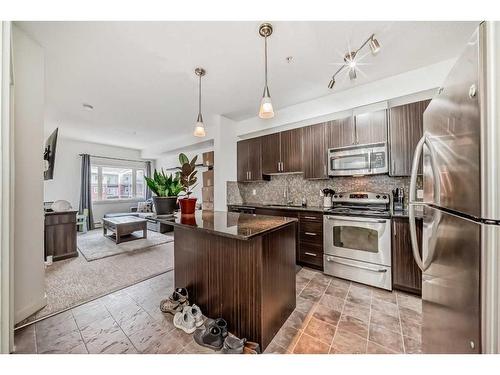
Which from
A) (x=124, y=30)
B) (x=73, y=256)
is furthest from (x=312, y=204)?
(x=73, y=256)

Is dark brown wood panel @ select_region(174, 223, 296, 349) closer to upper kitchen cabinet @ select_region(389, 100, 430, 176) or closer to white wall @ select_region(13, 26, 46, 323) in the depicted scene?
white wall @ select_region(13, 26, 46, 323)

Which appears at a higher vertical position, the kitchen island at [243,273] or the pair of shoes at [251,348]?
the kitchen island at [243,273]

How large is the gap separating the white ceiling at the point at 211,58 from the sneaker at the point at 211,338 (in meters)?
2.57

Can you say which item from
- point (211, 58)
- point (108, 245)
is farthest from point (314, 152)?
point (108, 245)

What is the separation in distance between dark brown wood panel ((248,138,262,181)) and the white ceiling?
2.19 feet

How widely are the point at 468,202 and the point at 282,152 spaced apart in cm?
285

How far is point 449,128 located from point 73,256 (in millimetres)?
4927

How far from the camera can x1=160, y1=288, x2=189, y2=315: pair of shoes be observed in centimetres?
180

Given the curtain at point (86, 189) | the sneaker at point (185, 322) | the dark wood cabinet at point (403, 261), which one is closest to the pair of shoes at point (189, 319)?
the sneaker at point (185, 322)

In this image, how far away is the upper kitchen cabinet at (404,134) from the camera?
2.25 meters

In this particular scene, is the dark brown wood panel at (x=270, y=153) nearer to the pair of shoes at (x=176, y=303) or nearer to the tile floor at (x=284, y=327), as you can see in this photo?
the tile floor at (x=284, y=327)

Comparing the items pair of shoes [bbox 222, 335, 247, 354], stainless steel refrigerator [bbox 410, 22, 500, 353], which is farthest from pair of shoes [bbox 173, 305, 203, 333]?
stainless steel refrigerator [bbox 410, 22, 500, 353]

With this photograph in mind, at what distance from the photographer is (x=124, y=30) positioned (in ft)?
5.74

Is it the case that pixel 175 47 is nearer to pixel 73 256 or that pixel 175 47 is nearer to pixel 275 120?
pixel 275 120
